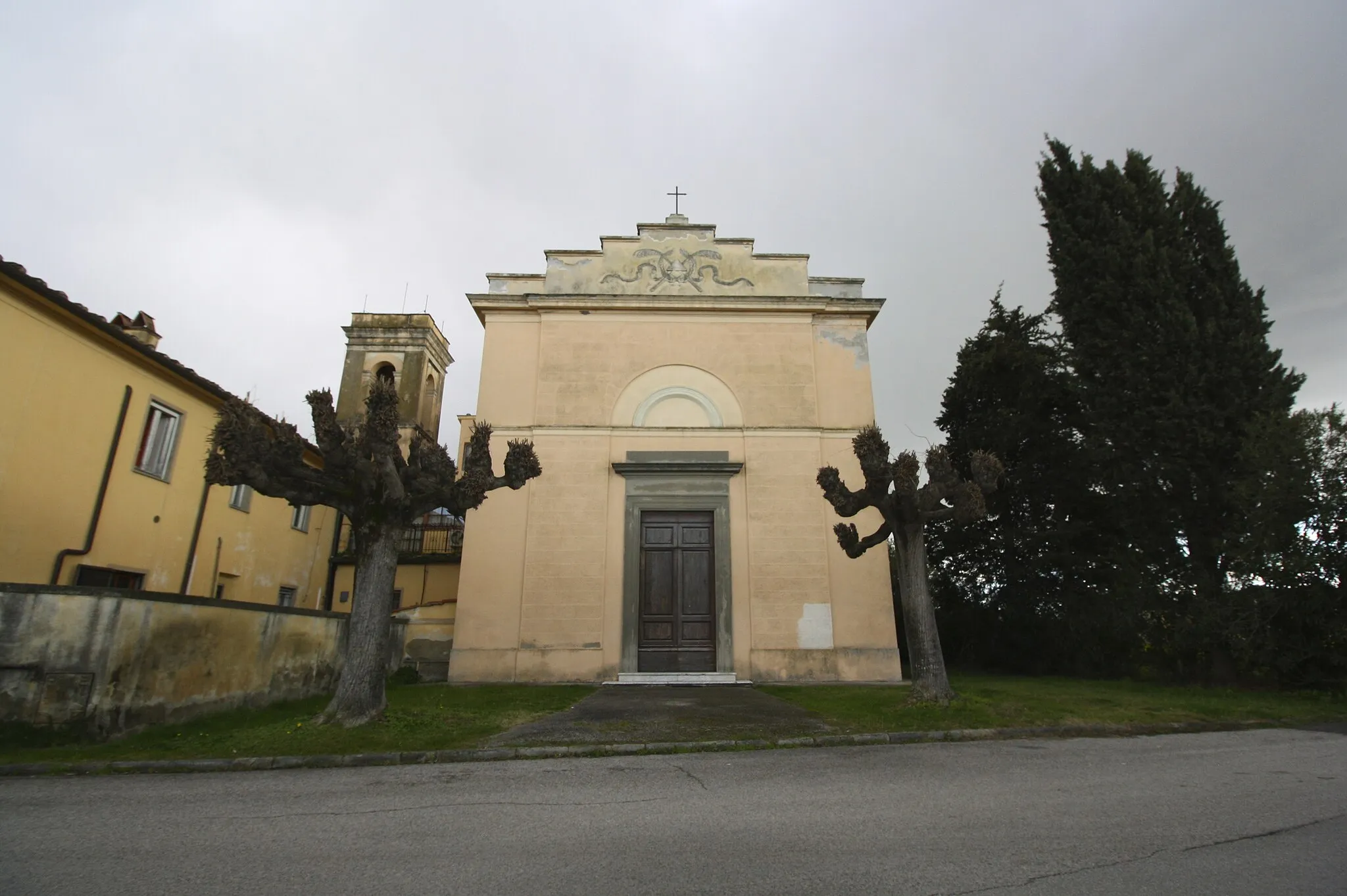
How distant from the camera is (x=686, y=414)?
50.9 feet

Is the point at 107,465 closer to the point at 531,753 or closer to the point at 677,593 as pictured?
the point at 531,753

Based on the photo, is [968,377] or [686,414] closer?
[686,414]

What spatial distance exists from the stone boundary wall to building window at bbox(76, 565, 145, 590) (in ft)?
11.2

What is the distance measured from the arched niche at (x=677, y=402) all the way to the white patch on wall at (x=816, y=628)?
4268 millimetres

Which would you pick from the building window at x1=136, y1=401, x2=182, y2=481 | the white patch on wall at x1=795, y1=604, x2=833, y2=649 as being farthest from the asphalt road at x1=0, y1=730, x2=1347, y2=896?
the building window at x1=136, y1=401, x2=182, y2=481

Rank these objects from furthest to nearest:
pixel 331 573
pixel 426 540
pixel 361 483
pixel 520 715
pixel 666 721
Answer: pixel 426 540
pixel 331 573
pixel 520 715
pixel 666 721
pixel 361 483

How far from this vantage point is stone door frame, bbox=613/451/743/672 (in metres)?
14.1

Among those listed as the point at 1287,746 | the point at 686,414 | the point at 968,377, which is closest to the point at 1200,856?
the point at 1287,746

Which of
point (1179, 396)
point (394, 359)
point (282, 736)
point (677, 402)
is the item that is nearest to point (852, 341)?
point (677, 402)

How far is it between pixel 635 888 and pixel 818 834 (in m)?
1.44

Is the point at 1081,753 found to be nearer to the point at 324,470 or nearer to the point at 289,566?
the point at 324,470

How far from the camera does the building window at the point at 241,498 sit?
1572cm

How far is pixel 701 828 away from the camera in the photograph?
4.54 metres

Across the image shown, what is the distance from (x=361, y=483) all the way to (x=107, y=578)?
7.96 m
